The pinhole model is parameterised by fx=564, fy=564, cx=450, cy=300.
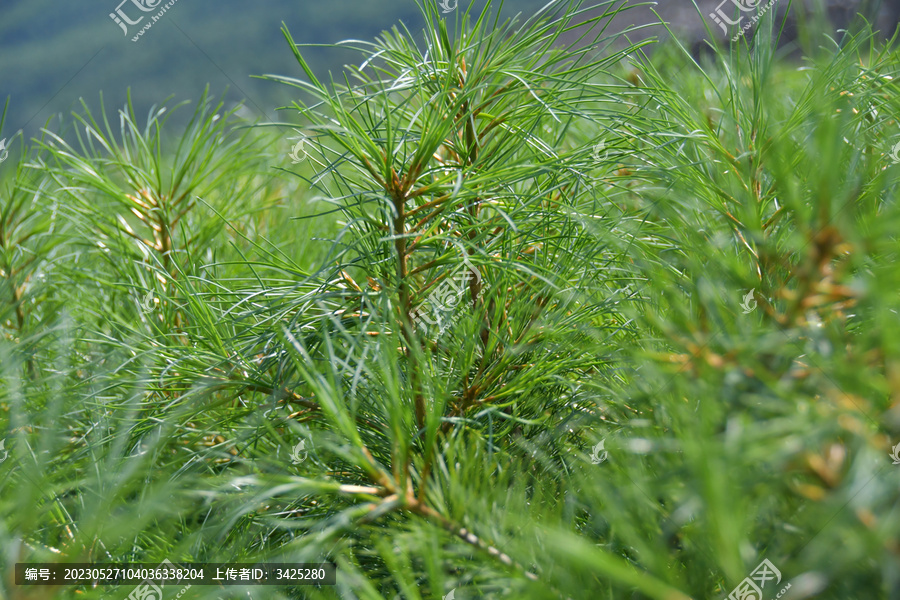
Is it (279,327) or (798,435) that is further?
(279,327)

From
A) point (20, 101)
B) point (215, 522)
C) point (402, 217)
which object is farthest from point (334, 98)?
point (20, 101)

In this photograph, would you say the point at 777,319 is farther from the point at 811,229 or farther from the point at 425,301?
the point at 425,301

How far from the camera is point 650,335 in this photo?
0.17 m

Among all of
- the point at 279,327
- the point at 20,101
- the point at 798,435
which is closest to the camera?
the point at 798,435

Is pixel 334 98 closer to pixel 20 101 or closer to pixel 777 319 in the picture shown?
pixel 777 319

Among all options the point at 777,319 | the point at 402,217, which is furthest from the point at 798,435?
the point at 402,217

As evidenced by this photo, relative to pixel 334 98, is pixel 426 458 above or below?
below

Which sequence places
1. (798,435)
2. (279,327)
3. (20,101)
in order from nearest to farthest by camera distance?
(798,435)
(279,327)
(20,101)

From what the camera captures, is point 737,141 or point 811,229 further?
point 737,141

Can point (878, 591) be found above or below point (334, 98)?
below

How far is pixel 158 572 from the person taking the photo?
15 centimetres

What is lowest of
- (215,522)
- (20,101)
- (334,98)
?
(215,522)

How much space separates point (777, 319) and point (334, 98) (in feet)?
0.58

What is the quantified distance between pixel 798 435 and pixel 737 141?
0.19 m
